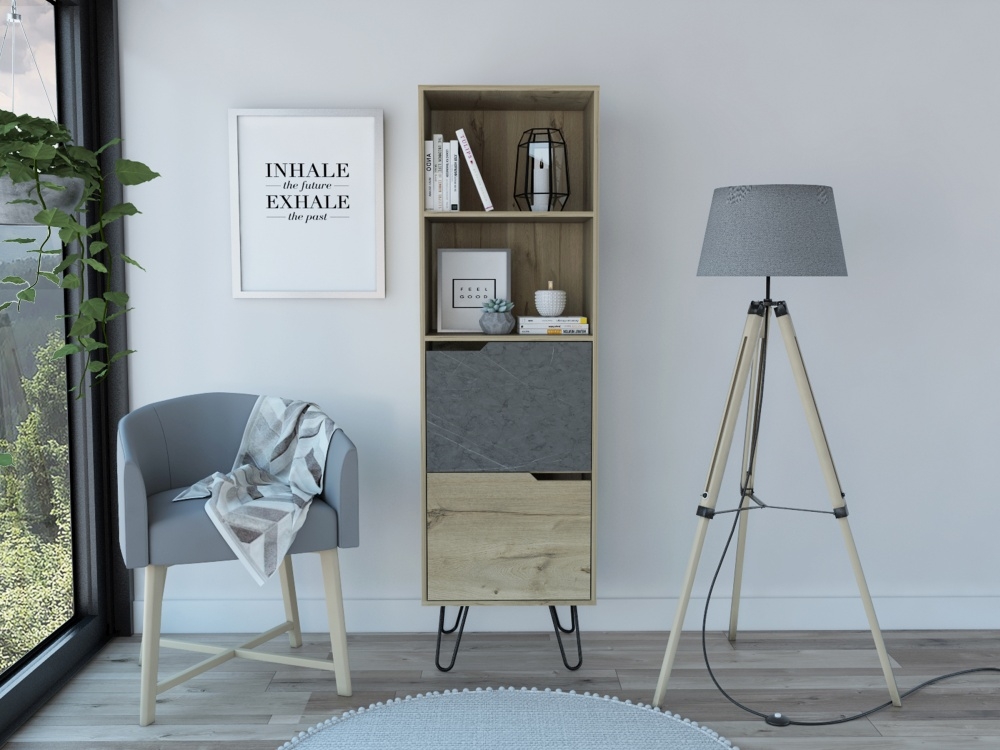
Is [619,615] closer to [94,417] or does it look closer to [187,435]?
[187,435]

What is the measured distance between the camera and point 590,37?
288cm

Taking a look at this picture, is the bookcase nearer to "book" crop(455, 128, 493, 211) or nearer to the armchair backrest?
"book" crop(455, 128, 493, 211)

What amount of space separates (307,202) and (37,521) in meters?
1.27

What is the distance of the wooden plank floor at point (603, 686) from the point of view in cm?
229

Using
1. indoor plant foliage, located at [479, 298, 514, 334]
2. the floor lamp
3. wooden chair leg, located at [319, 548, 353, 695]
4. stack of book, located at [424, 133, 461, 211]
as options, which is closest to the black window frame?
wooden chair leg, located at [319, 548, 353, 695]

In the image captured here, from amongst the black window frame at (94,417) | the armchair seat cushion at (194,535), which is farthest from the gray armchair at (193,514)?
the black window frame at (94,417)

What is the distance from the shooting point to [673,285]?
2.96 m

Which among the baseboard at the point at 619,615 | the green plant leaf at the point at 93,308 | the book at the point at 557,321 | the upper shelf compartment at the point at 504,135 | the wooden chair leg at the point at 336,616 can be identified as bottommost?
the baseboard at the point at 619,615

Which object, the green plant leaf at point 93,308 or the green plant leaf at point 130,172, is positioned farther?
the green plant leaf at point 93,308

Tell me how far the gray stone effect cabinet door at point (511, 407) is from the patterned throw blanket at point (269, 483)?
35 cm

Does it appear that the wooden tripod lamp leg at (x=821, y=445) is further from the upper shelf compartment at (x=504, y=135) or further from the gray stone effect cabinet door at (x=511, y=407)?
the upper shelf compartment at (x=504, y=135)

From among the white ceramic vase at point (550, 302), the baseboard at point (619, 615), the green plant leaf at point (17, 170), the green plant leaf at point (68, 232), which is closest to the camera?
the green plant leaf at point (17, 170)

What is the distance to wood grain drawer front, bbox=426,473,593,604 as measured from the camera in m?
2.60

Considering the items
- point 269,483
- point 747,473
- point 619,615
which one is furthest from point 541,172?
point 619,615
